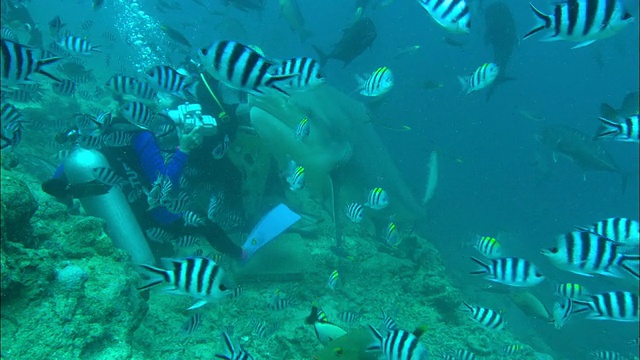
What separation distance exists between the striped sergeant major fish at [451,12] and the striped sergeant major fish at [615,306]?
3232 mm

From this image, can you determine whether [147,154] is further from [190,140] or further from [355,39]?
[355,39]

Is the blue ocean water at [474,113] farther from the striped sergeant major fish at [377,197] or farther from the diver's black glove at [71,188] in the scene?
the diver's black glove at [71,188]

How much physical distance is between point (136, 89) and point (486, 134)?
8386 centimetres

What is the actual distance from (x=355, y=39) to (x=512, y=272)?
9.28 metres

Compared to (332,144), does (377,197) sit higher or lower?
lower

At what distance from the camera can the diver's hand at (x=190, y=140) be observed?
6242mm

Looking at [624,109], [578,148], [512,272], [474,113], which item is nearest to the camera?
[512,272]

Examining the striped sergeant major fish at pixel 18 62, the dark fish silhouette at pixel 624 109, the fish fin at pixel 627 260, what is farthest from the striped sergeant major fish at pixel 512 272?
the striped sergeant major fish at pixel 18 62

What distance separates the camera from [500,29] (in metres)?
15.7

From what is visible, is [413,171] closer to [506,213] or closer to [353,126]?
[506,213]

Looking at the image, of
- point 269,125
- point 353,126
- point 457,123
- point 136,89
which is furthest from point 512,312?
point 457,123

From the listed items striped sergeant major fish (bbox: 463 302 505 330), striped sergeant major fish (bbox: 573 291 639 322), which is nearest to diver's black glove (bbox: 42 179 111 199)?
striped sergeant major fish (bbox: 463 302 505 330)

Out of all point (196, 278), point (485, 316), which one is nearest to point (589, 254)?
point (485, 316)

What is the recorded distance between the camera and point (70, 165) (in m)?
5.39
